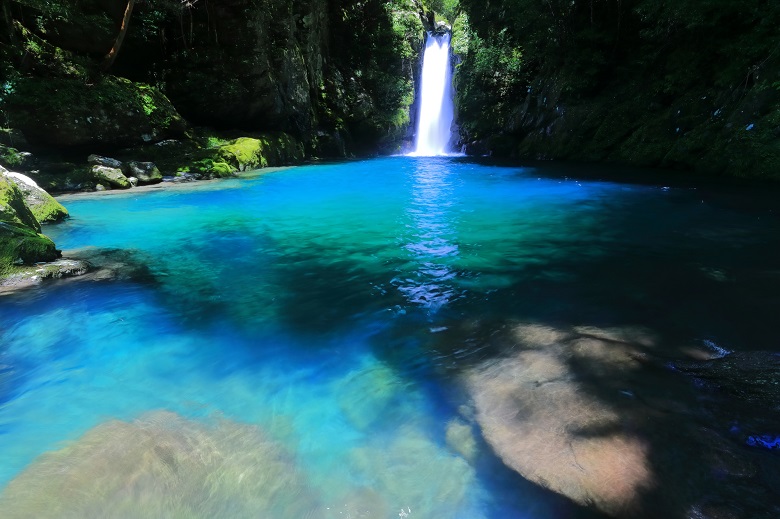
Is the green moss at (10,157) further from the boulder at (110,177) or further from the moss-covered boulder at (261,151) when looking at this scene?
the moss-covered boulder at (261,151)

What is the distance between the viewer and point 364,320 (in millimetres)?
4688

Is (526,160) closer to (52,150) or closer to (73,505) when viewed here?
(52,150)

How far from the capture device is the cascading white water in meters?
34.2

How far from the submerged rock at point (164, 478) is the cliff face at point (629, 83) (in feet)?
48.1

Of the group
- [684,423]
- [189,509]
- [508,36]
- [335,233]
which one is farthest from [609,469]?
[508,36]

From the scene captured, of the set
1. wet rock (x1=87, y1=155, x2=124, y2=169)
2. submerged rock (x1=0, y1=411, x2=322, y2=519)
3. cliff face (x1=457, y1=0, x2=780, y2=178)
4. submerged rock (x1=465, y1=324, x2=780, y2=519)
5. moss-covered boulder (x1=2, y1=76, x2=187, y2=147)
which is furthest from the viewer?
wet rock (x1=87, y1=155, x2=124, y2=169)

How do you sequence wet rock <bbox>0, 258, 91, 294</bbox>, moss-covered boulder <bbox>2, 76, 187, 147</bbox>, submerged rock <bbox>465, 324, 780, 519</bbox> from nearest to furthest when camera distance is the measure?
1. submerged rock <bbox>465, 324, 780, 519</bbox>
2. wet rock <bbox>0, 258, 91, 294</bbox>
3. moss-covered boulder <bbox>2, 76, 187, 147</bbox>

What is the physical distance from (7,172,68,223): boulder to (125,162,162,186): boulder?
5.72 metres

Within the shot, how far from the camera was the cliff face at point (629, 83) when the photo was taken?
13016 millimetres

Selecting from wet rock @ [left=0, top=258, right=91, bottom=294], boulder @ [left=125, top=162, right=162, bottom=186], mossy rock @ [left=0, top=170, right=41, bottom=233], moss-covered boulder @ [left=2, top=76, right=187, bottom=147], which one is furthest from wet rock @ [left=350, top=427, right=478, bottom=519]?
moss-covered boulder @ [left=2, top=76, right=187, bottom=147]

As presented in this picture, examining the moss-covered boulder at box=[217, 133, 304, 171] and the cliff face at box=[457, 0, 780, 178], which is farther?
the moss-covered boulder at box=[217, 133, 304, 171]

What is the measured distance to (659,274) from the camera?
554 centimetres

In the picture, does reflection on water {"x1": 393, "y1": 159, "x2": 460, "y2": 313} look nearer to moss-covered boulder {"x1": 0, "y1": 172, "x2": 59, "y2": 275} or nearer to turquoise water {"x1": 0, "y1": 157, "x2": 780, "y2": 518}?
turquoise water {"x1": 0, "y1": 157, "x2": 780, "y2": 518}

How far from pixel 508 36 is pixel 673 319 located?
87.3 feet
